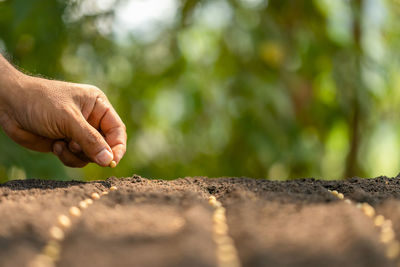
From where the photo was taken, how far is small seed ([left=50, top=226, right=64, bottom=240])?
43 cm

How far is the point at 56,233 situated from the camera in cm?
43

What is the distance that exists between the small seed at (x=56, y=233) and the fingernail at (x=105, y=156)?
0.40 meters

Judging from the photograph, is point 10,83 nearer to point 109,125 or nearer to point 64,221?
point 109,125

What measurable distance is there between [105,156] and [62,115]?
101 millimetres

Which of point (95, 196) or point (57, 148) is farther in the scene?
point (57, 148)

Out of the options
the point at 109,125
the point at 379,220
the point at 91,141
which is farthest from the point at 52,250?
the point at 109,125

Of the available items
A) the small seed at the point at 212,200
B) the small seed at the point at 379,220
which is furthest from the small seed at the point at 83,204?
the small seed at the point at 379,220

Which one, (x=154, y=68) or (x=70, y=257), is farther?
(x=154, y=68)

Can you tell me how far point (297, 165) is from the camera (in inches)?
73.8

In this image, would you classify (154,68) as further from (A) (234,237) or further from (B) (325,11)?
(A) (234,237)

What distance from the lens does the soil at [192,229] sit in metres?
0.39

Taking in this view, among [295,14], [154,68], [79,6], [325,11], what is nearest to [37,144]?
[79,6]

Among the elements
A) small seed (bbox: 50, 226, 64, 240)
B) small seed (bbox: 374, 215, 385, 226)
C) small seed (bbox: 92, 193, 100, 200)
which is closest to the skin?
small seed (bbox: 92, 193, 100, 200)

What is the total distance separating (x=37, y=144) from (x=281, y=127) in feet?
3.30
